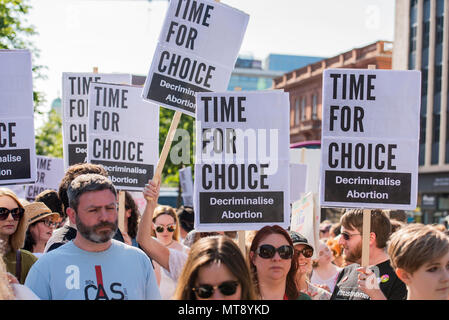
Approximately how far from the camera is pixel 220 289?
10.7ft

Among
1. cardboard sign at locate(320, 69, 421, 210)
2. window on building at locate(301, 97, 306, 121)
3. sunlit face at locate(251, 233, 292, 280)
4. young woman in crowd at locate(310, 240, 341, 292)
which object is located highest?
window on building at locate(301, 97, 306, 121)

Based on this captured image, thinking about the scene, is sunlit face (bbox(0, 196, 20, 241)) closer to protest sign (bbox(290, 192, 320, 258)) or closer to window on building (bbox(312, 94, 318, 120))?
protest sign (bbox(290, 192, 320, 258))

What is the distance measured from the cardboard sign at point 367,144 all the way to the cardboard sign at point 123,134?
2258 millimetres

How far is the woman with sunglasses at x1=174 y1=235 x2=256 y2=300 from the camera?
3271 millimetres

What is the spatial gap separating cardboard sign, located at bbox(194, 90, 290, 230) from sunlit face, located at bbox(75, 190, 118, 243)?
134 cm

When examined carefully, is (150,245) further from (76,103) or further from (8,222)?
(76,103)

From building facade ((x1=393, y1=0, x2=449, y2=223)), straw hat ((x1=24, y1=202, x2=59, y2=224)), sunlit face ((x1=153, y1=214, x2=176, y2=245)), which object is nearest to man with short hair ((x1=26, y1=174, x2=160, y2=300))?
straw hat ((x1=24, y1=202, x2=59, y2=224))

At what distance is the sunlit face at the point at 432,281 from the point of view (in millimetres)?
3613

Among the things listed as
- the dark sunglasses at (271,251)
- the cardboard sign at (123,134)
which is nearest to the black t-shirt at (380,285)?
the dark sunglasses at (271,251)

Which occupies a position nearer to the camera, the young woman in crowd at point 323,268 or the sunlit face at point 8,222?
the sunlit face at point 8,222

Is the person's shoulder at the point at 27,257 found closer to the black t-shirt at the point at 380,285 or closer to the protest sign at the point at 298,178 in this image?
the black t-shirt at the point at 380,285

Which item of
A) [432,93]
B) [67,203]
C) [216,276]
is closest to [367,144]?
[67,203]

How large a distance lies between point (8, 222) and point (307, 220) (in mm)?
2606
